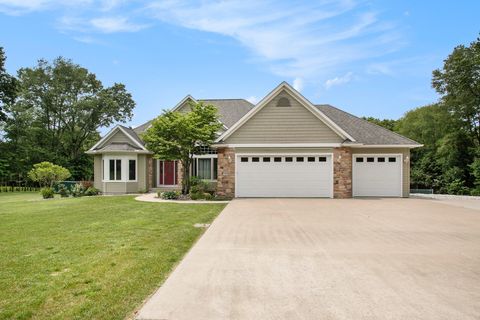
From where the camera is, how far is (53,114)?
38.4 meters

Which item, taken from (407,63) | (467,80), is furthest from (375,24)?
(467,80)

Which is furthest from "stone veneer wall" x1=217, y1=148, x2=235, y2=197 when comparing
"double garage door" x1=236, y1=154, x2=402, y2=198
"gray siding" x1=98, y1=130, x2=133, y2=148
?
"gray siding" x1=98, y1=130, x2=133, y2=148

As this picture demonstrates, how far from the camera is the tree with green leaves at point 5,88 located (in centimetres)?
3356

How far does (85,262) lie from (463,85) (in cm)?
3602

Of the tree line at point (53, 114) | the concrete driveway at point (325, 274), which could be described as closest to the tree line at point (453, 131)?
the concrete driveway at point (325, 274)

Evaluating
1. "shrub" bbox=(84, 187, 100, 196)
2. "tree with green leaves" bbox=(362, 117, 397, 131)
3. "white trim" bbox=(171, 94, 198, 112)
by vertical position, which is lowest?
"shrub" bbox=(84, 187, 100, 196)

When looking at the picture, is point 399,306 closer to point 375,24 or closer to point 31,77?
point 375,24

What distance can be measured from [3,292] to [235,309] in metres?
3.18

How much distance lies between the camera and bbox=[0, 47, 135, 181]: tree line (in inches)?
1380

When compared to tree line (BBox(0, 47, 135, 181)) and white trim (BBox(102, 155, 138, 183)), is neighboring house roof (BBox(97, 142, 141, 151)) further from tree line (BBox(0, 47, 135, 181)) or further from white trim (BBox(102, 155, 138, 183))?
tree line (BBox(0, 47, 135, 181))

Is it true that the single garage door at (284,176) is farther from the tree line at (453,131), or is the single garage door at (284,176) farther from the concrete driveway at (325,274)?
the tree line at (453,131)

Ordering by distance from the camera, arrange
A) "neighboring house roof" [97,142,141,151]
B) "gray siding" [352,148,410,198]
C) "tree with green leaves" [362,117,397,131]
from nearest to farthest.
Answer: "gray siding" [352,148,410,198], "neighboring house roof" [97,142,141,151], "tree with green leaves" [362,117,397,131]

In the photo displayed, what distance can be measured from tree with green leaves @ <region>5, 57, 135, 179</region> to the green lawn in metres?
28.9

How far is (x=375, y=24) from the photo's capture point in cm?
1506
